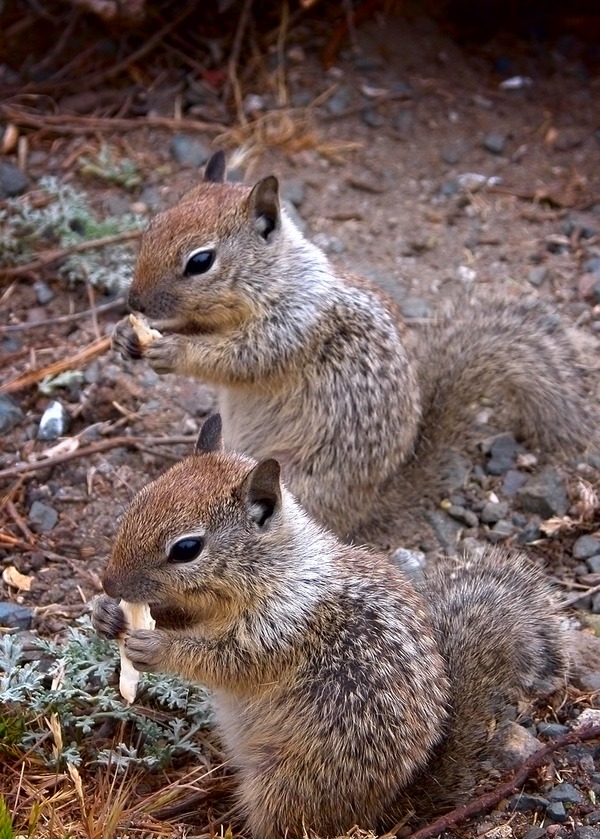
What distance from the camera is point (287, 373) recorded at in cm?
480

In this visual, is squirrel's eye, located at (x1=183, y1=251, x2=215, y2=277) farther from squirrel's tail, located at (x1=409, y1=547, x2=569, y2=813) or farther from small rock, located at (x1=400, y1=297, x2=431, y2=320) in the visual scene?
small rock, located at (x1=400, y1=297, x2=431, y2=320)

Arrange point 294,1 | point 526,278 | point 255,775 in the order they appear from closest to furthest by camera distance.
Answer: point 255,775 → point 526,278 → point 294,1

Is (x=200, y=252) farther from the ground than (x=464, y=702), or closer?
farther from the ground

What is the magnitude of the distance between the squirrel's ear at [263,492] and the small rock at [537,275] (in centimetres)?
306

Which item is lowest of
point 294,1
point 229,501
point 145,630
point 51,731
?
point 51,731

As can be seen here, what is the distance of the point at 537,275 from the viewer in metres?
6.21

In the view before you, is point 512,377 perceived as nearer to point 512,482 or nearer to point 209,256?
point 512,482

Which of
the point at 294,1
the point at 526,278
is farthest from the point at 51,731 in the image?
the point at 294,1

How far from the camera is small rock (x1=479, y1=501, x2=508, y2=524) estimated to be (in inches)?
195

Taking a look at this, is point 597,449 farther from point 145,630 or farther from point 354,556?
point 145,630

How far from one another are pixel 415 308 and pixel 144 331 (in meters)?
1.90

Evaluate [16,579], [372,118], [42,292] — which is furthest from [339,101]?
[16,579]

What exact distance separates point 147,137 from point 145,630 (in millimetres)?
4137

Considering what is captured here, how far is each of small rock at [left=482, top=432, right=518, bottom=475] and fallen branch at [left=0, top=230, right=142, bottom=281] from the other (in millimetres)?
2236
